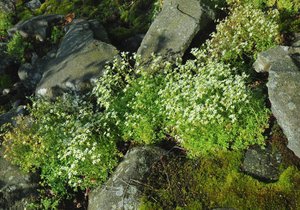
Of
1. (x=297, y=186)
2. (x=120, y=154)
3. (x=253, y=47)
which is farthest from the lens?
(x=253, y=47)

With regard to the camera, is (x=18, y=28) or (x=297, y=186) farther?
(x=18, y=28)

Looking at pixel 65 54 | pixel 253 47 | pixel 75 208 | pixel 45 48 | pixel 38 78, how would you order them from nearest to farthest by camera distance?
pixel 75 208 → pixel 253 47 → pixel 65 54 → pixel 38 78 → pixel 45 48

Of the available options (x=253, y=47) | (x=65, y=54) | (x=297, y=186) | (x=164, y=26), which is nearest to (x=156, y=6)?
(x=164, y=26)

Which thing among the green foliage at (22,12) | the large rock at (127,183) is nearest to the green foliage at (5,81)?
the green foliage at (22,12)

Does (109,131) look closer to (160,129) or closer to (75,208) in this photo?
(160,129)

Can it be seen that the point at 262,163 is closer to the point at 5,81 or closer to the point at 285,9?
the point at 285,9

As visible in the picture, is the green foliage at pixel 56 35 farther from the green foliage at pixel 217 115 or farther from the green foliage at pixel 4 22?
the green foliage at pixel 217 115

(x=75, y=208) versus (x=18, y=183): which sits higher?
(x=18, y=183)

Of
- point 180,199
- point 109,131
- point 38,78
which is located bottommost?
point 38,78
